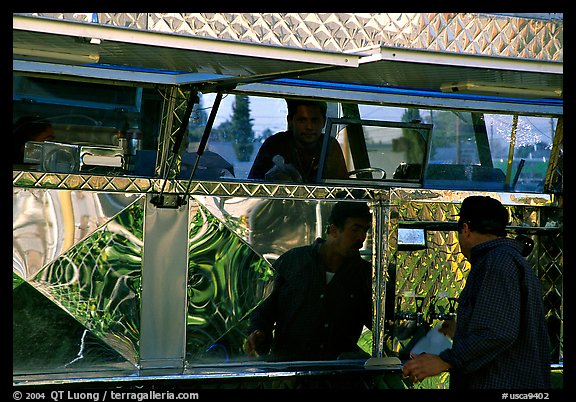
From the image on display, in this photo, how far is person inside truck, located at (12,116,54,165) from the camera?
4.54m

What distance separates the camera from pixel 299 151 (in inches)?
206

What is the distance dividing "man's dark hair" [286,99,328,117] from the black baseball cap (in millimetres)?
1290

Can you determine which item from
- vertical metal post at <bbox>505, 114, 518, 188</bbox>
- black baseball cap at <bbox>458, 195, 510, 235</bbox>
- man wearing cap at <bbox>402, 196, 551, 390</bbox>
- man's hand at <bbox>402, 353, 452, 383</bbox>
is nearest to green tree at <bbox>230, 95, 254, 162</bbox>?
black baseball cap at <bbox>458, 195, 510, 235</bbox>

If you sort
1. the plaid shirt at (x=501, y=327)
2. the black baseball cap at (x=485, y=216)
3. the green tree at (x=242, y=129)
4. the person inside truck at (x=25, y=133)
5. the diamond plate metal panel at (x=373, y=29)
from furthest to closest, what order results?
the green tree at (x=242, y=129)
the person inside truck at (x=25, y=133)
the black baseball cap at (x=485, y=216)
the plaid shirt at (x=501, y=327)
the diamond plate metal panel at (x=373, y=29)

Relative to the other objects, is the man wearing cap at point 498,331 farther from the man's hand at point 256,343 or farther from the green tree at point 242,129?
the green tree at point 242,129

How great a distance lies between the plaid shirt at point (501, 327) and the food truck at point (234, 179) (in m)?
0.95

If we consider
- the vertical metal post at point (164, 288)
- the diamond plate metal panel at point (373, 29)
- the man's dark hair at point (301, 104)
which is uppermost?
the diamond plate metal panel at point (373, 29)

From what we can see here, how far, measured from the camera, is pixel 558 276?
19.4 ft

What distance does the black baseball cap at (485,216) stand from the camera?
14.0ft

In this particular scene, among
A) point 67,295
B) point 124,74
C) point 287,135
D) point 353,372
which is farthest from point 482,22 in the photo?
point 67,295

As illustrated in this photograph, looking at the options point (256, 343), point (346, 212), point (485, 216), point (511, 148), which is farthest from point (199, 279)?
point (511, 148)

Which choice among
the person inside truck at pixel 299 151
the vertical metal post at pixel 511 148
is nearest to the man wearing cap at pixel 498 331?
the person inside truck at pixel 299 151

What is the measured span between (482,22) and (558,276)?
2308mm
